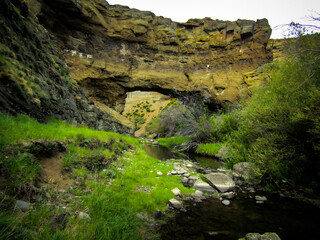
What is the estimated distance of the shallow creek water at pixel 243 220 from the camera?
3241 mm

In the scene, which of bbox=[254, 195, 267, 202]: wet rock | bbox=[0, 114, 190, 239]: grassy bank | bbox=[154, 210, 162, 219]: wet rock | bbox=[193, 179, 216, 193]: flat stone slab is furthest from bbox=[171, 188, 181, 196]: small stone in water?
bbox=[254, 195, 267, 202]: wet rock

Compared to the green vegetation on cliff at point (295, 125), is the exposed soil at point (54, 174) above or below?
below

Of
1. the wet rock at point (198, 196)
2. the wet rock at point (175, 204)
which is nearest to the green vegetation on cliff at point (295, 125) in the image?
the wet rock at point (198, 196)

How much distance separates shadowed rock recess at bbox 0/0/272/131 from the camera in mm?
17562

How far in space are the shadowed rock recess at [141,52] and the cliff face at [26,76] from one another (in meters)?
1.79

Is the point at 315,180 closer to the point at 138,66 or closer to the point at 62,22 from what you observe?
the point at 138,66

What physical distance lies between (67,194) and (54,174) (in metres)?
0.86

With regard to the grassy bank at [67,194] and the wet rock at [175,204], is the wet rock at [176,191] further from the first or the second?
the wet rock at [175,204]

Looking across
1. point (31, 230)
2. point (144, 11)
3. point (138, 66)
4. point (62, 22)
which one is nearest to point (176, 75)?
point (138, 66)

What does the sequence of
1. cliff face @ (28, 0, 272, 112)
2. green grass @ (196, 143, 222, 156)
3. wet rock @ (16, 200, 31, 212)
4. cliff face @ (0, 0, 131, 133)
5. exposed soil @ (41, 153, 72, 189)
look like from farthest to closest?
cliff face @ (28, 0, 272, 112), green grass @ (196, 143, 222, 156), cliff face @ (0, 0, 131, 133), exposed soil @ (41, 153, 72, 189), wet rock @ (16, 200, 31, 212)

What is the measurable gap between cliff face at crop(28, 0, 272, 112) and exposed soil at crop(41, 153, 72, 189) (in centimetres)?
1671

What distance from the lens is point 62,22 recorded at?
18312 mm

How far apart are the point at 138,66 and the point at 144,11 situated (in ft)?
29.7

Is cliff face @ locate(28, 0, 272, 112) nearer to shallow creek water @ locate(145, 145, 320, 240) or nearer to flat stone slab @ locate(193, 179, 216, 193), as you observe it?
flat stone slab @ locate(193, 179, 216, 193)
